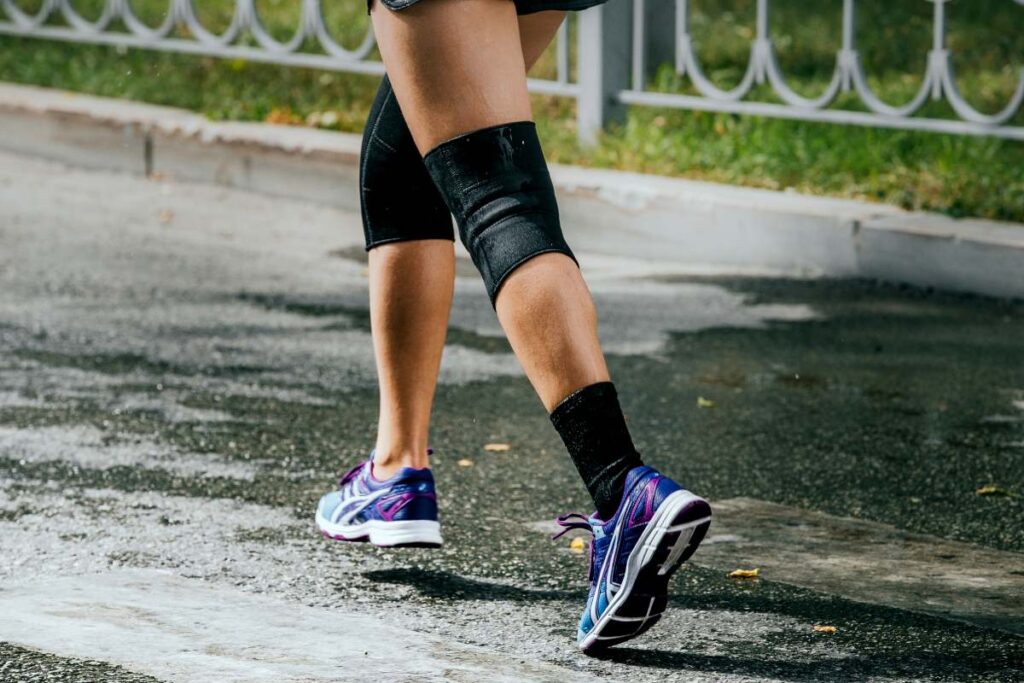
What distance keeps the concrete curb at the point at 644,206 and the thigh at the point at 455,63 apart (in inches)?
140

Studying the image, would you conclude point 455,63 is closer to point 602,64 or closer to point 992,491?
point 992,491

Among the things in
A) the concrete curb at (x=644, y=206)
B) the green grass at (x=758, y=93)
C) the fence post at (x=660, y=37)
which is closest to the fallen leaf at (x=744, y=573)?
the concrete curb at (x=644, y=206)

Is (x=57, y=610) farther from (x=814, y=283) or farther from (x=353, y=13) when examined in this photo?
(x=353, y=13)

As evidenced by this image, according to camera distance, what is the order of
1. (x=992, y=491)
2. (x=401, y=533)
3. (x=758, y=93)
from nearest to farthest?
(x=401, y=533), (x=992, y=491), (x=758, y=93)

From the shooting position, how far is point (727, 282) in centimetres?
650

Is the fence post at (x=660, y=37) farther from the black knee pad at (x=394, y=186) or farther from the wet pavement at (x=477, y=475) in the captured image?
the black knee pad at (x=394, y=186)

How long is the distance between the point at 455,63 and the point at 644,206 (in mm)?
4258

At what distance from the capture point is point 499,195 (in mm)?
2891

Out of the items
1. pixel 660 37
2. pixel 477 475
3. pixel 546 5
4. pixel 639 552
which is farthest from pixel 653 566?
pixel 660 37

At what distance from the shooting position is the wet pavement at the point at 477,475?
116 inches

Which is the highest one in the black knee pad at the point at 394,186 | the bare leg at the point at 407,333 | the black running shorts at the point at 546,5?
the black running shorts at the point at 546,5

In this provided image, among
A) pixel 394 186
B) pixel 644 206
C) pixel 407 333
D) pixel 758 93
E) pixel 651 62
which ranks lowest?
pixel 644 206

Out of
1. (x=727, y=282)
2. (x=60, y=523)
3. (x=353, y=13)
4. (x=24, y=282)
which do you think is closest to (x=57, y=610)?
(x=60, y=523)

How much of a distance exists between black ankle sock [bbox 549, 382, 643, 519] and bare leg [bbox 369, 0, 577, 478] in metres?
0.60
